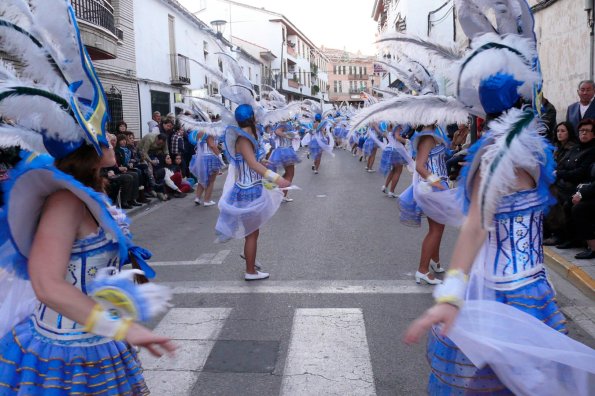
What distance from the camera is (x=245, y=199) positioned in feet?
18.4

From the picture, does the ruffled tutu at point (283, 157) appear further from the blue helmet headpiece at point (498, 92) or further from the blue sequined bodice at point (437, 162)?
the blue helmet headpiece at point (498, 92)

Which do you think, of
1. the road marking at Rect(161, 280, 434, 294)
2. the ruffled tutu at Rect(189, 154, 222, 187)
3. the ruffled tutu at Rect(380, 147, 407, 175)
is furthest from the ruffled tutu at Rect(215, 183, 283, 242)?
the ruffled tutu at Rect(380, 147, 407, 175)

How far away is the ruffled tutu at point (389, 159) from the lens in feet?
35.6

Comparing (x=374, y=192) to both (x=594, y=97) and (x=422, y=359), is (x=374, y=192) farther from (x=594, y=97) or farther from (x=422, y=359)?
(x=422, y=359)

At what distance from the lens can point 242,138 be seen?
541 cm

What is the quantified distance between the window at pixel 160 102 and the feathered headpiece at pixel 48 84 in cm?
1927

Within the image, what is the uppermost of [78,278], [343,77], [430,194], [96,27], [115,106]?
[343,77]

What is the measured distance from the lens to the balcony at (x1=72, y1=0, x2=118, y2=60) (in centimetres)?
1263

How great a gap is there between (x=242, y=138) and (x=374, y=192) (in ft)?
23.6

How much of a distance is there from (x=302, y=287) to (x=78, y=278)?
3596mm

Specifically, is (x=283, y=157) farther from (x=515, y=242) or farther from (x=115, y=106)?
(x=515, y=242)

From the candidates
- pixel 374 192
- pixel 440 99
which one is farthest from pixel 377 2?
pixel 440 99

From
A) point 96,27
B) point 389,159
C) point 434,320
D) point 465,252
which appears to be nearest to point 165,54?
point 96,27

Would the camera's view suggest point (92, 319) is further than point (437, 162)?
No
